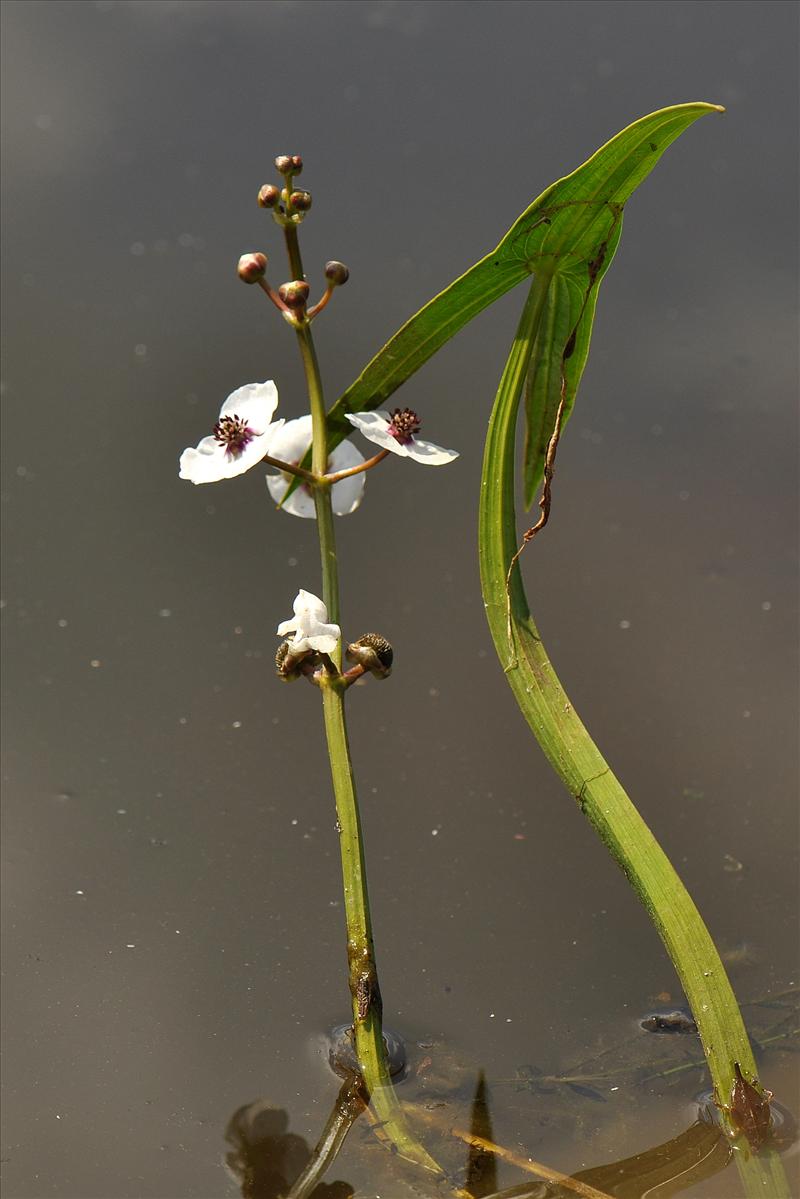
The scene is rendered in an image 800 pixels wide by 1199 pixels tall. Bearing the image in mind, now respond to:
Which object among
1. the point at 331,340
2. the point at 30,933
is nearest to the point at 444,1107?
the point at 30,933

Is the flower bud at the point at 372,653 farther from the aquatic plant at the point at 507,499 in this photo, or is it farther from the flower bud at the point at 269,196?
the flower bud at the point at 269,196

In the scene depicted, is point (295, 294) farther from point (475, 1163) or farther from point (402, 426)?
point (475, 1163)

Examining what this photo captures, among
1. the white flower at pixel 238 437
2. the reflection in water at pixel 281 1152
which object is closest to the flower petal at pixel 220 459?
the white flower at pixel 238 437

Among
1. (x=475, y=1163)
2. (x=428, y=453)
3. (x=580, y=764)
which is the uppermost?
(x=428, y=453)

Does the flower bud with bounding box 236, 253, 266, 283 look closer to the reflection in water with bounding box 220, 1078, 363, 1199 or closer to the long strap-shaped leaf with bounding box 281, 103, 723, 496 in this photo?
the long strap-shaped leaf with bounding box 281, 103, 723, 496

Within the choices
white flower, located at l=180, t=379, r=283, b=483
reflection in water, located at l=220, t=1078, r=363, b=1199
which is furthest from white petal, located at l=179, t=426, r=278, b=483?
reflection in water, located at l=220, t=1078, r=363, b=1199

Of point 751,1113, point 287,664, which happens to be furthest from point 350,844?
point 751,1113
